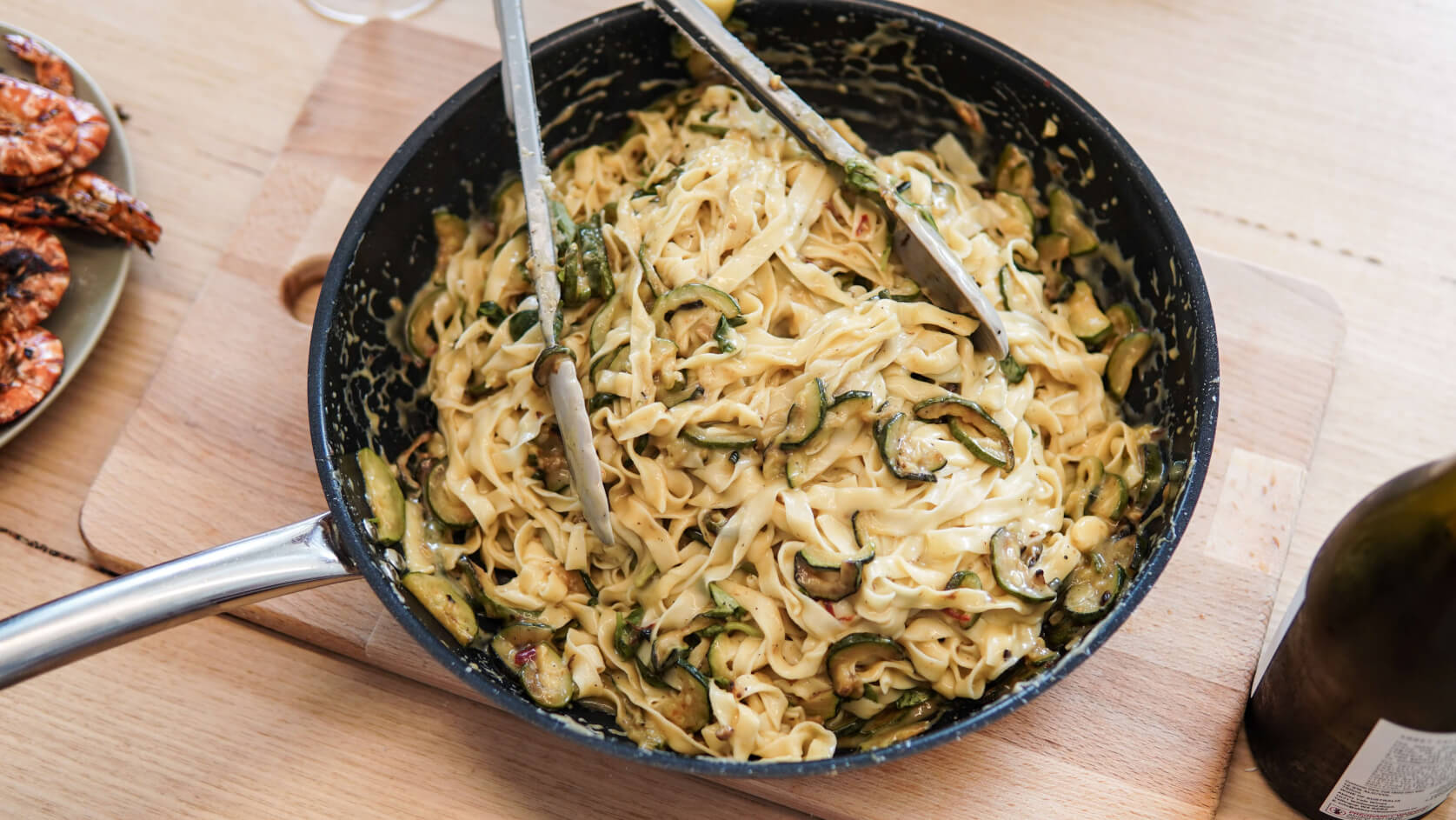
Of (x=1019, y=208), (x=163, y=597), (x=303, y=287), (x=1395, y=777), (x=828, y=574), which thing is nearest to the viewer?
(x=163, y=597)

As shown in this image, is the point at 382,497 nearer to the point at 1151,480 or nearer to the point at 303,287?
the point at 303,287

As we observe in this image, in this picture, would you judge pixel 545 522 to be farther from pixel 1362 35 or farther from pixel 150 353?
pixel 1362 35

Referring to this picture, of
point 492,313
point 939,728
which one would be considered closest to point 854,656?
point 939,728

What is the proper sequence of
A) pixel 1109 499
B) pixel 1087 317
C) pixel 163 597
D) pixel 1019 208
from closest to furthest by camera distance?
pixel 163 597
pixel 1109 499
pixel 1087 317
pixel 1019 208

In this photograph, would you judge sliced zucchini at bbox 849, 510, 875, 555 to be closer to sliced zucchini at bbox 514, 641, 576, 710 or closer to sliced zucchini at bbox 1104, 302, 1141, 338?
sliced zucchini at bbox 514, 641, 576, 710

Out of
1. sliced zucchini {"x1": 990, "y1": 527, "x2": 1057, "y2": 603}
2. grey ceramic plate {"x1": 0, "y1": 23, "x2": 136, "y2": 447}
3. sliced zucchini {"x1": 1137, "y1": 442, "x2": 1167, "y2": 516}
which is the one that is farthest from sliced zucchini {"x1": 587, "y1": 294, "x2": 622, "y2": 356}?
grey ceramic plate {"x1": 0, "y1": 23, "x2": 136, "y2": 447}

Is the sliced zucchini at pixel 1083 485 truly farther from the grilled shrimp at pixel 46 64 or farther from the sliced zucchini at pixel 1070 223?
the grilled shrimp at pixel 46 64

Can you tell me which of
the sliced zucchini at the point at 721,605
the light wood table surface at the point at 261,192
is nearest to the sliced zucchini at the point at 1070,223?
the light wood table surface at the point at 261,192

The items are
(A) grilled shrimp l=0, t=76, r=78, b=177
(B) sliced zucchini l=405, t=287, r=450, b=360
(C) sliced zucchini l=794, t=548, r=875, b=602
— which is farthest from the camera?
(A) grilled shrimp l=0, t=76, r=78, b=177
